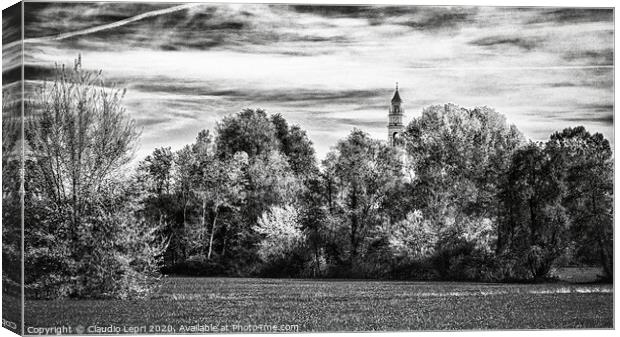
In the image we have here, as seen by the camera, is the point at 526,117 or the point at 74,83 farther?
the point at 526,117

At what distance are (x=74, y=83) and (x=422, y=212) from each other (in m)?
7.05

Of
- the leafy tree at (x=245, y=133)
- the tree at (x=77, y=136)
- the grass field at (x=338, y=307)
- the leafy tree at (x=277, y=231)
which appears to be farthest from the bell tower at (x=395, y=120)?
the tree at (x=77, y=136)

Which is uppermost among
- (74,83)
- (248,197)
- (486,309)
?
(74,83)

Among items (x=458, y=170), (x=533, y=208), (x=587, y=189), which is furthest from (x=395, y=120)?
(x=587, y=189)

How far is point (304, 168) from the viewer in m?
29.5

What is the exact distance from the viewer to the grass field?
1096 inches

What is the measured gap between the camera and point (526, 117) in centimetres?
2953

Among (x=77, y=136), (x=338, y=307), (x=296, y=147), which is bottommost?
(x=338, y=307)

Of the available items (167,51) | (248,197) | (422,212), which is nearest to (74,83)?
(167,51)

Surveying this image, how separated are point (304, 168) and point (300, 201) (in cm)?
63

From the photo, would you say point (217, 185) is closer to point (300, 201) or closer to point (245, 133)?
point (245, 133)

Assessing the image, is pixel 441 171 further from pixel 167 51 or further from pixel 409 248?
pixel 167 51

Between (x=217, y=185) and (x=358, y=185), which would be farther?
(x=358, y=185)

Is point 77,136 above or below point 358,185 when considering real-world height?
above
